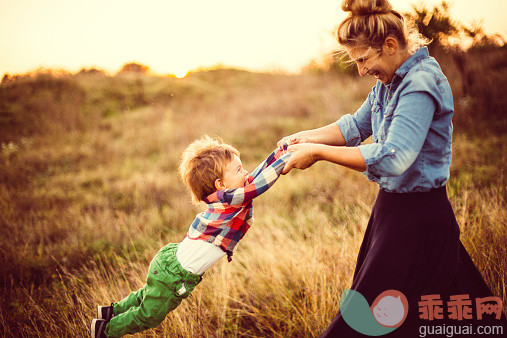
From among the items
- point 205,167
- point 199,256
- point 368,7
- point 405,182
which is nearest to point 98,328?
point 199,256

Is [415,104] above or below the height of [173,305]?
above

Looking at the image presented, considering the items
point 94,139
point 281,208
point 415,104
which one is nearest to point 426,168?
point 415,104

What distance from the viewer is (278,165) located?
167 cm

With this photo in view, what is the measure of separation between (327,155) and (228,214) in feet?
2.64

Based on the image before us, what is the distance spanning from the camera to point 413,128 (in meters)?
1.19

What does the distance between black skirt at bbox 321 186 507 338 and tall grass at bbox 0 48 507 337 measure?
33.2 inches

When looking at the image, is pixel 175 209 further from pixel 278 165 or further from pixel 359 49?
pixel 359 49

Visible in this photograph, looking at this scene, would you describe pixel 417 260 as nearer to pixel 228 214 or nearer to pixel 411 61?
pixel 411 61

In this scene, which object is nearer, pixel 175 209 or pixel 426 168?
pixel 426 168

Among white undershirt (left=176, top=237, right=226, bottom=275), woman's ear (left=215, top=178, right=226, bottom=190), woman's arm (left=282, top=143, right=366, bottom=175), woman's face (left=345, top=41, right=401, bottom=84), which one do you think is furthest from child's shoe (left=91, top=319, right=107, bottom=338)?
woman's face (left=345, top=41, right=401, bottom=84)

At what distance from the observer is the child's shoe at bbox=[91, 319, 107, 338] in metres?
1.97

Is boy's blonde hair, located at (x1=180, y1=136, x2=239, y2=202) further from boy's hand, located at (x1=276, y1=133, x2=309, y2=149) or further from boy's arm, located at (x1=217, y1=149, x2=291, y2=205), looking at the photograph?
boy's hand, located at (x1=276, y1=133, x2=309, y2=149)

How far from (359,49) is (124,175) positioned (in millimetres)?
6966

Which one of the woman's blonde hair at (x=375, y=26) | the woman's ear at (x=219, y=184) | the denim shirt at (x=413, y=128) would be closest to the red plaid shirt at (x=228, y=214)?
the woman's ear at (x=219, y=184)
